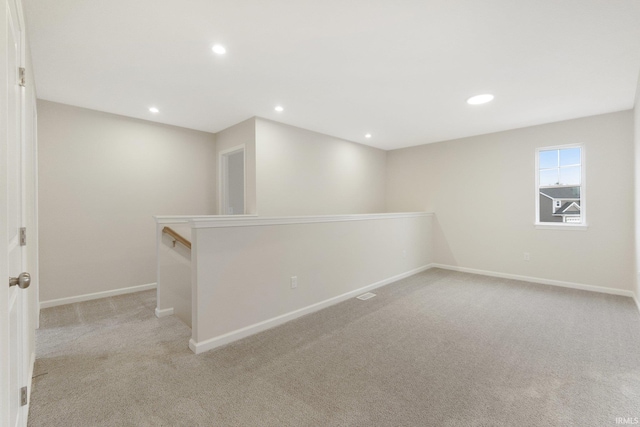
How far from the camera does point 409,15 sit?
6.36ft

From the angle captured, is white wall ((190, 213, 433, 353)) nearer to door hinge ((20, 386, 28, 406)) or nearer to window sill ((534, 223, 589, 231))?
door hinge ((20, 386, 28, 406))

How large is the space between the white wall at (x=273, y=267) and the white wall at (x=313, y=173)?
1.17 metres

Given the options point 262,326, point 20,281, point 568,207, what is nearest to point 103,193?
point 262,326

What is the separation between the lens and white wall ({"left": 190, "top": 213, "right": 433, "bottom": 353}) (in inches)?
93.7

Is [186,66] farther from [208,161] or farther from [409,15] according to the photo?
[208,161]

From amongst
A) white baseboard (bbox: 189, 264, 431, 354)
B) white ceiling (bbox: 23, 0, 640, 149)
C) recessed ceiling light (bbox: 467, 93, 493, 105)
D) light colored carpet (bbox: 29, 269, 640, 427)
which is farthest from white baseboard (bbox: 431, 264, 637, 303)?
recessed ceiling light (bbox: 467, 93, 493, 105)

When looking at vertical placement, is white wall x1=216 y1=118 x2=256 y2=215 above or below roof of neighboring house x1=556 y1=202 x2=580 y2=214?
above

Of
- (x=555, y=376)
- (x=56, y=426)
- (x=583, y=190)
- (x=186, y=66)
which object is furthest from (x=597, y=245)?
(x=56, y=426)

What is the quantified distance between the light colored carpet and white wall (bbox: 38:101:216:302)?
64cm

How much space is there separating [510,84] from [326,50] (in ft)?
6.79

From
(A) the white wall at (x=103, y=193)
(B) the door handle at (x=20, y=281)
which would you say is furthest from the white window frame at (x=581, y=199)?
(B) the door handle at (x=20, y=281)

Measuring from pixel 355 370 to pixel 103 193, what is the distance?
3973 millimetres

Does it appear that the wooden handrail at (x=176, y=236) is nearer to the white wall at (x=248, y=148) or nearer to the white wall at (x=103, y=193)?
the white wall at (x=248, y=148)

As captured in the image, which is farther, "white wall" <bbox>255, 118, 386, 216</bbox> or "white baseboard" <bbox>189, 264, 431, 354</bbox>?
"white wall" <bbox>255, 118, 386, 216</bbox>
